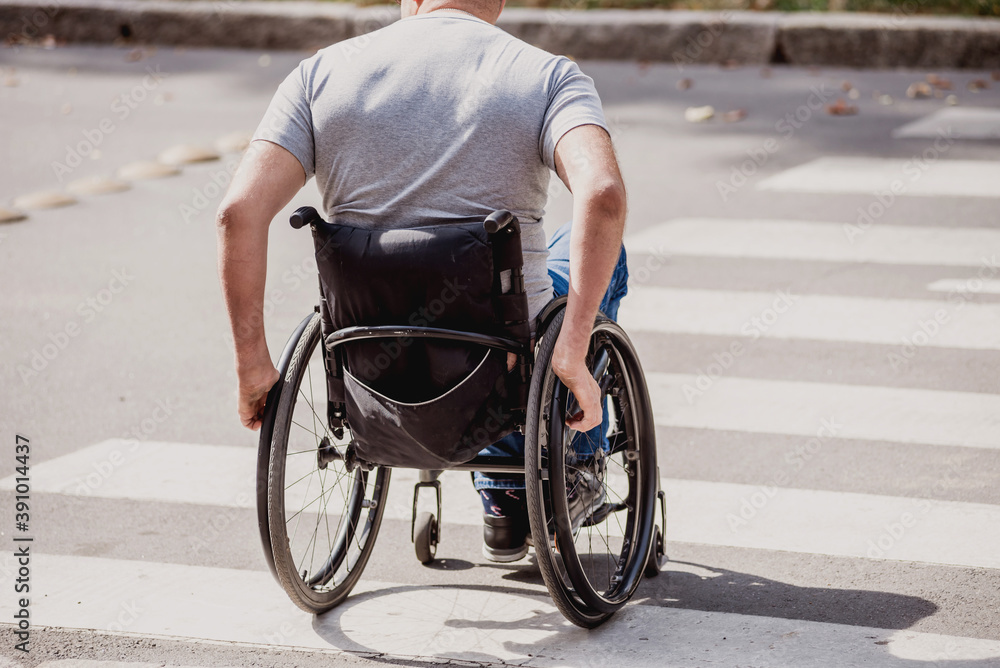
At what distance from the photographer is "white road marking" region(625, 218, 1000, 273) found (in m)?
6.57

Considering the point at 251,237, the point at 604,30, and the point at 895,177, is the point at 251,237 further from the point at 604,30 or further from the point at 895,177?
the point at 604,30

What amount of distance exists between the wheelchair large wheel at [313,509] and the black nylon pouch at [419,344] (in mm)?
172

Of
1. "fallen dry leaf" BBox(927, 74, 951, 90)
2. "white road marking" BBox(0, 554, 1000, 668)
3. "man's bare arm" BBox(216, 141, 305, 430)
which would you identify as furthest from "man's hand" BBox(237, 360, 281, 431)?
"fallen dry leaf" BBox(927, 74, 951, 90)

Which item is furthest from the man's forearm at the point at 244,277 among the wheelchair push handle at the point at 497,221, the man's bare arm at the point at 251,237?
the wheelchair push handle at the point at 497,221

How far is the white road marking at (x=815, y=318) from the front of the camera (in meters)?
5.60

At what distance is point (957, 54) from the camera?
10.7 m

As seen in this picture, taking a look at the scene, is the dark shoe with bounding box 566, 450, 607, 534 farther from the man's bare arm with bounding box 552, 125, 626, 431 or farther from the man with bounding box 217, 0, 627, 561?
the man's bare arm with bounding box 552, 125, 626, 431

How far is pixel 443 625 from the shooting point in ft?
11.2

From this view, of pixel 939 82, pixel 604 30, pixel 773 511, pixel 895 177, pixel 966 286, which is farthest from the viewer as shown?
pixel 604 30

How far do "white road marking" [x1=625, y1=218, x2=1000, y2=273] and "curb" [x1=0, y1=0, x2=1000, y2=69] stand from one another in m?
4.42

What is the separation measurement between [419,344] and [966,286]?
13.1 feet

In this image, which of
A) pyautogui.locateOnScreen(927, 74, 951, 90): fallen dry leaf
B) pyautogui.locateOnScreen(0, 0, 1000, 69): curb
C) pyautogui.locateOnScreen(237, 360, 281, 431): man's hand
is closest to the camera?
pyautogui.locateOnScreen(237, 360, 281, 431): man's hand

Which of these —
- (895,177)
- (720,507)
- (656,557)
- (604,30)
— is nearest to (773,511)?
(720,507)

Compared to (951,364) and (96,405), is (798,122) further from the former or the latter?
(96,405)
